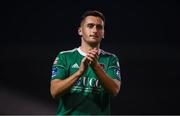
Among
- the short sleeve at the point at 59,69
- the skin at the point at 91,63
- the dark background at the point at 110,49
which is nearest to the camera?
the skin at the point at 91,63

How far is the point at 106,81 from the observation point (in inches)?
48.3

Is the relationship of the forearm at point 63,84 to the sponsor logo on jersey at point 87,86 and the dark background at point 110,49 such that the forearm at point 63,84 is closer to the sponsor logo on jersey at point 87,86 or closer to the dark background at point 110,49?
the sponsor logo on jersey at point 87,86

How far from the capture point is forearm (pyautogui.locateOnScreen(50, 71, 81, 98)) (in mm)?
1207

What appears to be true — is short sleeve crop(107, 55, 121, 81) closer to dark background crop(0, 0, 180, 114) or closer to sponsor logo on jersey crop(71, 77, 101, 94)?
sponsor logo on jersey crop(71, 77, 101, 94)

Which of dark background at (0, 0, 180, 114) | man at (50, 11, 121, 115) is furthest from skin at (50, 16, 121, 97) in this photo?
dark background at (0, 0, 180, 114)

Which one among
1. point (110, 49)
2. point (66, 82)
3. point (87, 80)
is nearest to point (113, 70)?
point (87, 80)

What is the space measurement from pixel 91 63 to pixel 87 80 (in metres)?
0.13

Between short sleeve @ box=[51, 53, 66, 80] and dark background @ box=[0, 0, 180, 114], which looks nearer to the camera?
short sleeve @ box=[51, 53, 66, 80]

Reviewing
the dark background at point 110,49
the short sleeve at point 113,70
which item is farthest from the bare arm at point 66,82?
the dark background at point 110,49

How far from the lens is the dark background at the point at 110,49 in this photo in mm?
2344

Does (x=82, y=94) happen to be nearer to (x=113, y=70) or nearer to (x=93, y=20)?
(x=113, y=70)

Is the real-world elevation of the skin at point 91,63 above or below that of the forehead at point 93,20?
below
